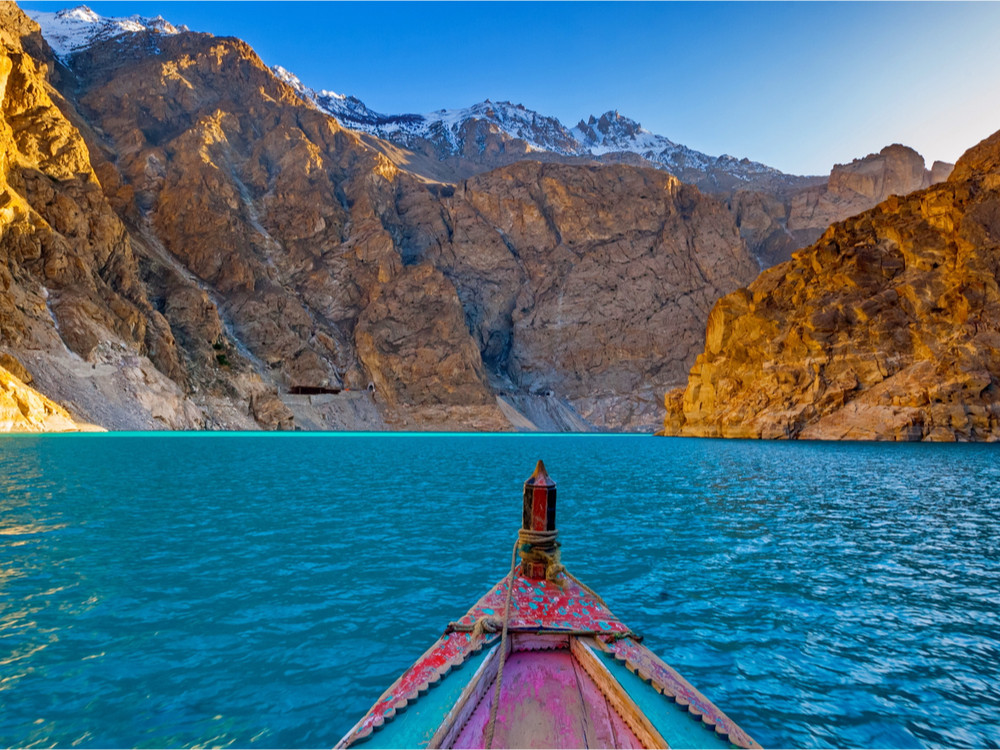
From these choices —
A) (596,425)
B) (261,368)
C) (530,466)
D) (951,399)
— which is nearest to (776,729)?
(530,466)

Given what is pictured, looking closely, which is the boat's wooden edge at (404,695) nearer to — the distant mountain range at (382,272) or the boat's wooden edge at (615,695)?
the boat's wooden edge at (615,695)

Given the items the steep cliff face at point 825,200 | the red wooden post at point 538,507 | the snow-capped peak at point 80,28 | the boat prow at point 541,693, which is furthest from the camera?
the steep cliff face at point 825,200

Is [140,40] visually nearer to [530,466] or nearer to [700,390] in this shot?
[700,390]

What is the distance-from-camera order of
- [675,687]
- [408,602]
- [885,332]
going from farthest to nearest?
[885,332]
[408,602]
[675,687]

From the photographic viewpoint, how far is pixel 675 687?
445 centimetres

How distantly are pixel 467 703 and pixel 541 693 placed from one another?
74cm

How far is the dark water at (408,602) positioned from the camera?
17.8ft

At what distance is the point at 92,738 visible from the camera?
4.80 meters

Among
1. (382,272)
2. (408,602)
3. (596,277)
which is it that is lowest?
(408,602)

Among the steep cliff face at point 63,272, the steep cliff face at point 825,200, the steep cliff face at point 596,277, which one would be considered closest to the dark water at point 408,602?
the steep cliff face at point 63,272

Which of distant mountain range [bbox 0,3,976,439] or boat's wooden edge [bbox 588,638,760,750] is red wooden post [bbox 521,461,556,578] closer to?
boat's wooden edge [bbox 588,638,760,750]

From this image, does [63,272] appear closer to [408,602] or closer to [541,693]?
[408,602]

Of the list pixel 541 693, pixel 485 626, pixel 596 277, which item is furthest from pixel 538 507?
pixel 596 277

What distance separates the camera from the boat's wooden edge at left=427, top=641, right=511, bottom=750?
3.66 metres
